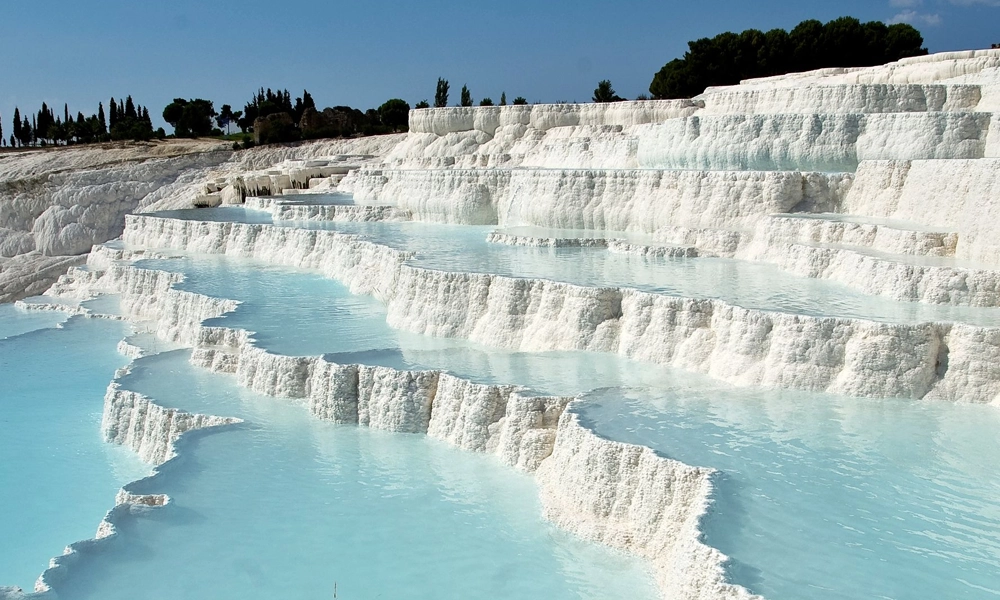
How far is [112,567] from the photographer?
23.5ft

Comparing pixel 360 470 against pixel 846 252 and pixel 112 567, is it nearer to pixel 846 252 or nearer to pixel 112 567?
pixel 112 567

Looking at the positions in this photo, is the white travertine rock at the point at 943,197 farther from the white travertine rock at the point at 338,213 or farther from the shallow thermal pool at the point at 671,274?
the white travertine rock at the point at 338,213

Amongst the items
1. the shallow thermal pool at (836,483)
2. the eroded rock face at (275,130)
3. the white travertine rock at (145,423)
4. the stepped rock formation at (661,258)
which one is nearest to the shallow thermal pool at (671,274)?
the stepped rock formation at (661,258)

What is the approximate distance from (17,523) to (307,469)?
2.71 metres

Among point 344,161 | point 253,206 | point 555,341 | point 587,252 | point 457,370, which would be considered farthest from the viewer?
point 344,161

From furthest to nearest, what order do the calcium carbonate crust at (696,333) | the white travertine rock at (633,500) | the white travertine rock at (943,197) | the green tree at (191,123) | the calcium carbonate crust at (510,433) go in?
the green tree at (191,123) < the white travertine rock at (943,197) < the calcium carbonate crust at (696,333) < the calcium carbonate crust at (510,433) < the white travertine rock at (633,500)

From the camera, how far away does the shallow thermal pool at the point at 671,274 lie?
31.3 feet

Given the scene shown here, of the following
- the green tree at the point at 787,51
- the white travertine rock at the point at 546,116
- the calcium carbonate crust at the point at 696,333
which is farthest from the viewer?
the green tree at the point at 787,51

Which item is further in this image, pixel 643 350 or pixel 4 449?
pixel 4 449

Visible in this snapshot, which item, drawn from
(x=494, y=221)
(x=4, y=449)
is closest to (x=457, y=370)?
(x=4, y=449)

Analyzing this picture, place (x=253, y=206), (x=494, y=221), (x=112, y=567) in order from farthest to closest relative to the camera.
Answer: (x=253, y=206) < (x=494, y=221) < (x=112, y=567)

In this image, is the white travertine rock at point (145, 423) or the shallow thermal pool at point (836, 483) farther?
the white travertine rock at point (145, 423)

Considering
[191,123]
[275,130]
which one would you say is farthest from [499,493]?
[191,123]

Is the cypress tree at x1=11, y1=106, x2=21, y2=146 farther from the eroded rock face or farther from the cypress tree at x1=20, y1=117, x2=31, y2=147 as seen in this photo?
the eroded rock face
